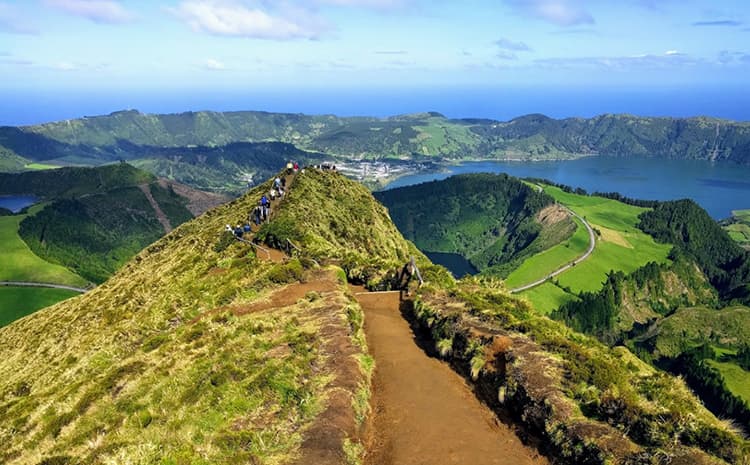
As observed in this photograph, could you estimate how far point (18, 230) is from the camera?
195 m

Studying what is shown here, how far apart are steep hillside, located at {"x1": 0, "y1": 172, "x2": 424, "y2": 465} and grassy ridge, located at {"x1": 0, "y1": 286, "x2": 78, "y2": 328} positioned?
9002 cm

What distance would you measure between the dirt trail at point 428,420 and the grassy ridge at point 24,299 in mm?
137227

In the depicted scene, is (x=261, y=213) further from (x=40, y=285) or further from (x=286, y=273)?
(x=40, y=285)

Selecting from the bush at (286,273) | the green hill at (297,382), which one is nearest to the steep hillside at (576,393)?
the green hill at (297,382)

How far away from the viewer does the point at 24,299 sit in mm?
131125

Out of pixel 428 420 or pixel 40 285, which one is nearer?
pixel 428 420

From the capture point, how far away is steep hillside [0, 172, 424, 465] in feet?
56.5

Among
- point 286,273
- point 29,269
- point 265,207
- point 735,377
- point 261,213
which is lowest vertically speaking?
point 735,377

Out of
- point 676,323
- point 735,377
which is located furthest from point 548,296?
point 735,377

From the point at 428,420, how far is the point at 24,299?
506ft

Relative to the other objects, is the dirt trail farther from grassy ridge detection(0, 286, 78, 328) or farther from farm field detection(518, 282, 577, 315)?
farm field detection(518, 282, 577, 315)

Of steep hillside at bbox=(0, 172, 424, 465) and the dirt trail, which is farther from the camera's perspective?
the dirt trail

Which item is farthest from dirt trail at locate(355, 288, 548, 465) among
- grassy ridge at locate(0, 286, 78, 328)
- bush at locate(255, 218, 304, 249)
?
grassy ridge at locate(0, 286, 78, 328)

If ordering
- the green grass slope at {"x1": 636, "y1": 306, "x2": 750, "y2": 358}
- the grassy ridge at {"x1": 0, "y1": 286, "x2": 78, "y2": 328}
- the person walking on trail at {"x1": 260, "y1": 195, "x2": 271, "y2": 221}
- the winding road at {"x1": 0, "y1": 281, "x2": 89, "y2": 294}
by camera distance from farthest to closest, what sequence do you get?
the winding road at {"x1": 0, "y1": 281, "x2": 89, "y2": 294}
the green grass slope at {"x1": 636, "y1": 306, "x2": 750, "y2": 358}
the grassy ridge at {"x1": 0, "y1": 286, "x2": 78, "y2": 328}
the person walking on trail at {"x1": 260, "y1": 195, "x2": 271, "y2": 221}
